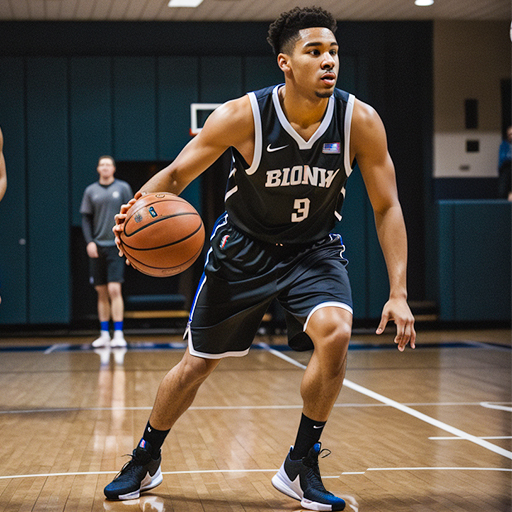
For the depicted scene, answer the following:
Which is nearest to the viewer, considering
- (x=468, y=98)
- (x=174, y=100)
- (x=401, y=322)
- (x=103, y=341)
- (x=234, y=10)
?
(x=401, y=322)

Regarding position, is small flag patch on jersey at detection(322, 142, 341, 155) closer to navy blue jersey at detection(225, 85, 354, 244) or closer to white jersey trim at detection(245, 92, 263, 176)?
navy blue jersey at detection(225, 85, 354, 244)

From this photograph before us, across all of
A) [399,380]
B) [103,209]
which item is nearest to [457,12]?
[103,209]

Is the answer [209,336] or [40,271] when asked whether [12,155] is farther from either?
[209,336]

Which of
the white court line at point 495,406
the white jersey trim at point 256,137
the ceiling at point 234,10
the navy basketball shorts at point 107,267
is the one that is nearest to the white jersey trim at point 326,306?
the white jersey trim at point 256,137

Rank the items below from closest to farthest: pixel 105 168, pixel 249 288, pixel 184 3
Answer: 1. pixel 249 288
2. pixel 105 168
3. pixel 184 3

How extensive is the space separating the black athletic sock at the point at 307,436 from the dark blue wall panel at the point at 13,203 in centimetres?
700

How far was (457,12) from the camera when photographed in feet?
29.9

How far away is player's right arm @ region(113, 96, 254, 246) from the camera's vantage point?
244cm

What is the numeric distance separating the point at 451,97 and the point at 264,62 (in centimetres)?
231

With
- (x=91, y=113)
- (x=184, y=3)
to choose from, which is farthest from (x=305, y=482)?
(x=91, y=113)

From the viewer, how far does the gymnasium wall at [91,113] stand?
8.90 m

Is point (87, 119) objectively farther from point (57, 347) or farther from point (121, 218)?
point (121, 218)

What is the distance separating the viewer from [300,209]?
248 centimetres

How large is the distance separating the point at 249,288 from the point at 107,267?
16.0 feet
